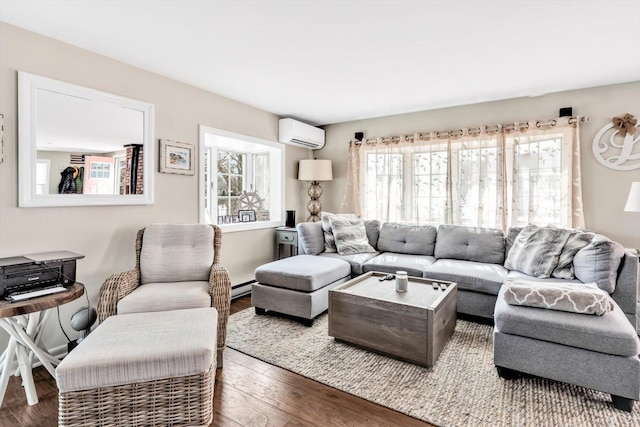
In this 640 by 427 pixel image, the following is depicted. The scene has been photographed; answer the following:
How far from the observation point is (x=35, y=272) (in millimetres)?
1932

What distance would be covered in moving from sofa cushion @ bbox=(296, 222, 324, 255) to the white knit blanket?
2.17 meters

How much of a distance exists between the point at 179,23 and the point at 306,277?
216cm

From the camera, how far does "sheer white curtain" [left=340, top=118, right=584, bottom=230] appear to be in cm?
338

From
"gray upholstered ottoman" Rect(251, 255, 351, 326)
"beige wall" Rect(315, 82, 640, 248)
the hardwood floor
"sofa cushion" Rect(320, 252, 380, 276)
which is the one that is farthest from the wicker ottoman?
"beige wall" Rect(315, 82, 640, 248)

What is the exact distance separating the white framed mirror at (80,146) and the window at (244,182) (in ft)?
4.35

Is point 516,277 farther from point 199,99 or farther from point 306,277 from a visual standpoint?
point 199,99

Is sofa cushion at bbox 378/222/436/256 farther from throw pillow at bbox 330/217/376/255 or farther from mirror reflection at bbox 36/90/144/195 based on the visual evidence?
mirror reflection at bbox 36/90/144/195

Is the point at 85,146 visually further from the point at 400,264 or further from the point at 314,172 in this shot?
the point at 400,264

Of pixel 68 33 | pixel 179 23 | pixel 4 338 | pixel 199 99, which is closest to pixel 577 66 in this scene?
pixel 179 23

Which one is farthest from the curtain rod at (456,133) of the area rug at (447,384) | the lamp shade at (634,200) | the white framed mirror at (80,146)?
the white framed mirror at (80,146)

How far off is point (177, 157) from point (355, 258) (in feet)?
7.10

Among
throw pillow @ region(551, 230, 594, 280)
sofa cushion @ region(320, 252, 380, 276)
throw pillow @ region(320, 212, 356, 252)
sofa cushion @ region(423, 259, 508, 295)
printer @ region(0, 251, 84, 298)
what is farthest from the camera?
throw pillow @ region(320, 212, 356, 252)

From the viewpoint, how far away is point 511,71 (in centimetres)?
289

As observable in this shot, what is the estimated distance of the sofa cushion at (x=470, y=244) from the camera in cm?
334
